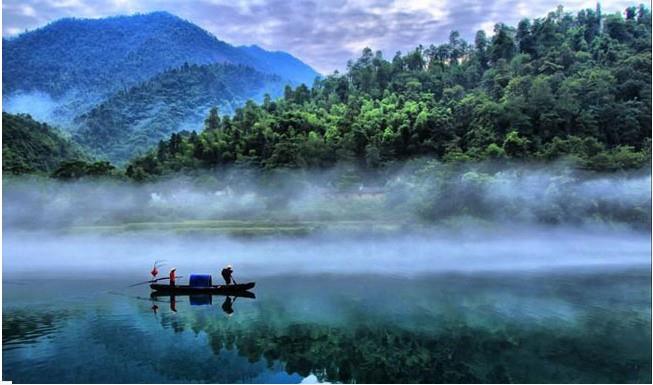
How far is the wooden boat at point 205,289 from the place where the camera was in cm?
877

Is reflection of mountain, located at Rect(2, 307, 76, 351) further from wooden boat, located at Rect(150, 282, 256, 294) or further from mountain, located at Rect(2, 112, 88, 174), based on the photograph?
mountain, located at Rect(2, 112, 88, 174)

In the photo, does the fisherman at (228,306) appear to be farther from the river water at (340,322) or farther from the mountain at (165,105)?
the mountain at (165,105)

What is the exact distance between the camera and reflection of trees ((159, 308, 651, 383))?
5.82 m

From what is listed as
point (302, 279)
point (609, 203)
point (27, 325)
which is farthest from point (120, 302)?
point (609, 203)

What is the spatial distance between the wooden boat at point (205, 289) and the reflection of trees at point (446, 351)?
1.32 m

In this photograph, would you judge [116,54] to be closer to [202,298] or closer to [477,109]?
[477,109]

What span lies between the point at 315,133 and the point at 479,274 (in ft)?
36.2

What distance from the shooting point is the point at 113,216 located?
63.1ft

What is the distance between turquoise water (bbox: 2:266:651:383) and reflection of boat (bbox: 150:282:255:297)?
0.13 m

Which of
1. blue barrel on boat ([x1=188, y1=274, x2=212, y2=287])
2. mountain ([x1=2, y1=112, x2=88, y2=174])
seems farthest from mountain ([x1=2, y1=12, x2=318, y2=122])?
blue barrel on boat ([x1=188, y1=274, x2=212, y2=287])

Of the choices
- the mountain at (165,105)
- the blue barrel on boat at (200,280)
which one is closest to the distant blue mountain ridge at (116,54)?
the mountain at (165,105)

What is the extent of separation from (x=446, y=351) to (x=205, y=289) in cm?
359

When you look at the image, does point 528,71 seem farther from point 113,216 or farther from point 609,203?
point 113,216

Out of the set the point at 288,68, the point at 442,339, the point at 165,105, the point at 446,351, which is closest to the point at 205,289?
the point at 442,339
